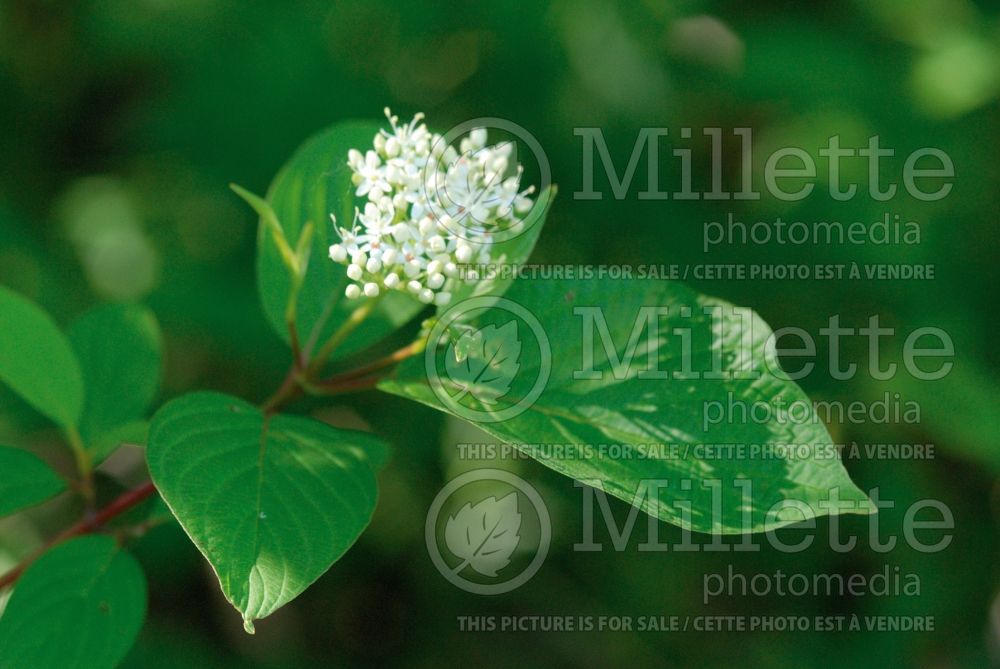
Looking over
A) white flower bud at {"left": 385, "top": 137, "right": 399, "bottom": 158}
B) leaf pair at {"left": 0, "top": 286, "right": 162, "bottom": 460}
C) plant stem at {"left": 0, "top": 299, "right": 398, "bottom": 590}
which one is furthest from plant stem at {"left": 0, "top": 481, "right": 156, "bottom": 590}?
white flower bud at {"left": 385, "top": 137, "right": 399, "bottom": 158}


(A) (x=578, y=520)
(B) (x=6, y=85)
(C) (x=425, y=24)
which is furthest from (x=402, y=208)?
(B) (x=6, y=85)

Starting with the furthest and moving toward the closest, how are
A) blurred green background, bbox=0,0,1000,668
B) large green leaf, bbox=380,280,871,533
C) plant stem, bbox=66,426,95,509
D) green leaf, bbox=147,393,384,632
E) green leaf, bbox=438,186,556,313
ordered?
blurred green background, bbox=0,0,1000,668 < plant stem, bbox=66,426,95,509 < green leaf, bbox=438,186,556,313 < large green leaf, bbox=380,280,871,533 < green leaf, bbox=147,393,384,632

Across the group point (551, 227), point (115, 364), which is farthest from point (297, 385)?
point (551, 227)

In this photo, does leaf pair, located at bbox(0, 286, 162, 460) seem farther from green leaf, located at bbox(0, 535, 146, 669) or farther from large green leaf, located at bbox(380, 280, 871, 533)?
large green leaf, located at bbox(380, 280, 871, 533)

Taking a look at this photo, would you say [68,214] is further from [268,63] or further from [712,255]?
[712,255]

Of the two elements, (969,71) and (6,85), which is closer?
(969,71)
